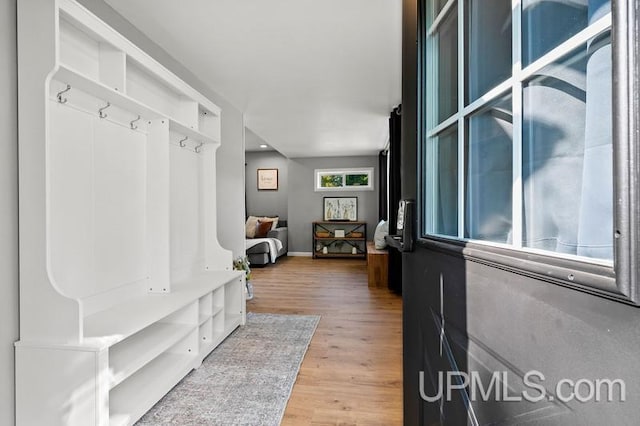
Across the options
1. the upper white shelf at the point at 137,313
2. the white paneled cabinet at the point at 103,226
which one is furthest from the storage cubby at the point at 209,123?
the upper white shelf at the point at 137,313

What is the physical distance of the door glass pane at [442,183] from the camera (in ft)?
2.52

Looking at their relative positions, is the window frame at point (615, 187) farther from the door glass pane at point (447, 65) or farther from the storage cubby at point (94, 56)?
the storage cubby at point (94, 56)

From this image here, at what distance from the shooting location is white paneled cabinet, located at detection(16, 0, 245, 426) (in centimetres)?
125

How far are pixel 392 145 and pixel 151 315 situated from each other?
3.28 m

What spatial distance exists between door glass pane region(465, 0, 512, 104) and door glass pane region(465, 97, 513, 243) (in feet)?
0.19

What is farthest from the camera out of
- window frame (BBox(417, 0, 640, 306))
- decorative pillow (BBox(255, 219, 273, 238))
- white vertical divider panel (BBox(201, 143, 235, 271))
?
decorative pillow (BBox(255, 219, 273, 238))

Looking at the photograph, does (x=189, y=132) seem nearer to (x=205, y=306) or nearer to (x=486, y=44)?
(x=205, y=306)

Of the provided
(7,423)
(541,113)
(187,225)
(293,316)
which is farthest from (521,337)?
(293,316)

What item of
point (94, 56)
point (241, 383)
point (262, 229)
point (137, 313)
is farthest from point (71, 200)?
point (262, 229)

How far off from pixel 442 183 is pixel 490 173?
0.25m

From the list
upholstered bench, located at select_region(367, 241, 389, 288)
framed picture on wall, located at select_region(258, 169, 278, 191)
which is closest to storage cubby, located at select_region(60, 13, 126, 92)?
upholstered bench, located at select_region(367, 241, 389, 288)

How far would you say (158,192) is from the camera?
1979 millimetres

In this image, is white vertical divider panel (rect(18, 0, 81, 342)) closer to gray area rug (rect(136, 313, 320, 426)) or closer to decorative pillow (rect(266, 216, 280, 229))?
gray area rug (rect(136, 313, 320, 426))

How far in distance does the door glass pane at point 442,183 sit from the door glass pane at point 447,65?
0.22 feet
